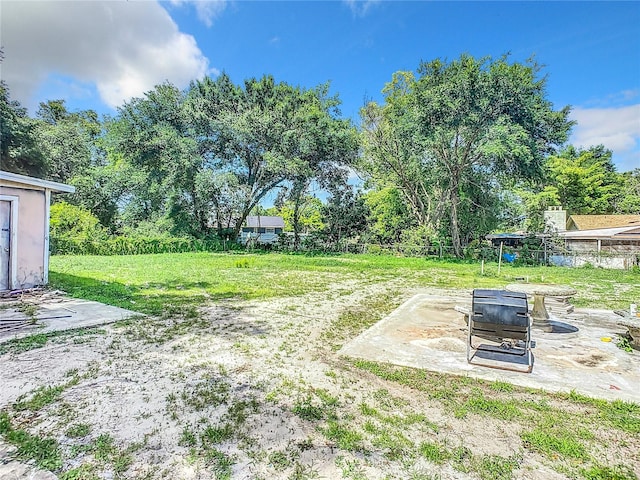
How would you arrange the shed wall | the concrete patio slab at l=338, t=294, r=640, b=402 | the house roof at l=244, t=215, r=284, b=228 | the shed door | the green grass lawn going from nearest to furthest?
the concrete patio slab at l=338, t=294, r=640, b=402 < the shed door < the shed wall < the green grass lawn < the house roof at l=244, t=215, r=284, b=228

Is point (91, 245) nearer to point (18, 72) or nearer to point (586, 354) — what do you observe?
point (18, 72)

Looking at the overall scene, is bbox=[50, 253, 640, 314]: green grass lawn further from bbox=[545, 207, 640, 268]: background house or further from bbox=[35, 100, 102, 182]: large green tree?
bbox=[35, 100, 102, 182]: large green tree

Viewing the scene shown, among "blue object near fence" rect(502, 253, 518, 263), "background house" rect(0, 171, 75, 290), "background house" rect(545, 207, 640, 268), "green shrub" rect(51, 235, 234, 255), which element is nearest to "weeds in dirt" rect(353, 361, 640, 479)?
"background house" rect(0, 171, 75, 290)

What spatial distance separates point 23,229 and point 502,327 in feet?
30.0

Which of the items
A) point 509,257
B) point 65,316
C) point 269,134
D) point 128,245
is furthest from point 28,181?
point 509,257

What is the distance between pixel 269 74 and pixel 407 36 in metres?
10.6

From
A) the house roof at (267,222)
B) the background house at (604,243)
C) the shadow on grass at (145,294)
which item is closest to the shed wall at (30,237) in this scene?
the shadow on grass at (145,294)

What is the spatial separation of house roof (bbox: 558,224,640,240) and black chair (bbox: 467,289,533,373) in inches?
712

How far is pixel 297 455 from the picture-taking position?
7.30 feet

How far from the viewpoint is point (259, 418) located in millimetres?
2684

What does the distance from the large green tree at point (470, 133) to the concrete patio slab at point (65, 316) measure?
49.5 feet

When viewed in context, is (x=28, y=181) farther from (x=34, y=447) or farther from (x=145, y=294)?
(x=34, y=447)

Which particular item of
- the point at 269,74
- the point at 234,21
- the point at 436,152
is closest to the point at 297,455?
the point at 234,21

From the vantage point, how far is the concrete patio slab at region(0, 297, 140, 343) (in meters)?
4.76
